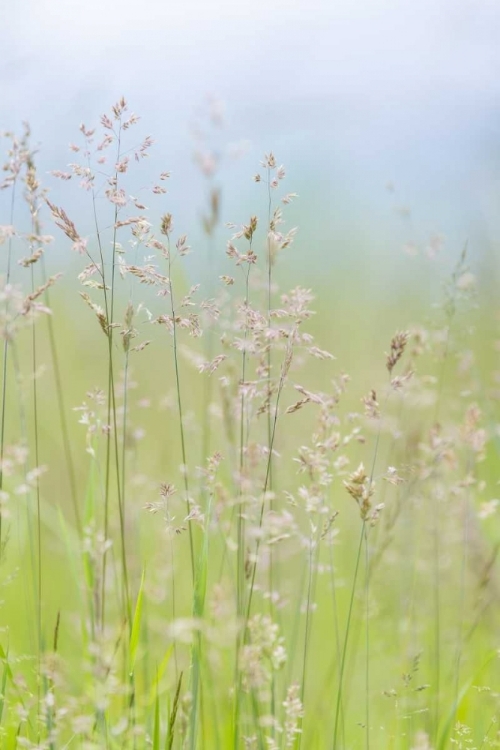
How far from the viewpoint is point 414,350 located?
229cm

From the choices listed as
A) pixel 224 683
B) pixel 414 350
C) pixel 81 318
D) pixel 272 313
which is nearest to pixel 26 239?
pixel 272 313

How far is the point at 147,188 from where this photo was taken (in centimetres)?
158

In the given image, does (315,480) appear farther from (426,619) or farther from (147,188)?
(426,619)

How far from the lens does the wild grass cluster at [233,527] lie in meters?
1.42

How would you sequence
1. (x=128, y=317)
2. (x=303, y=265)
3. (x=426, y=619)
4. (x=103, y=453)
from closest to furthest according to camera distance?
(x=128, y=317) → (x=426, y=619) → (x=103, y=453) → (x=303, y=265)

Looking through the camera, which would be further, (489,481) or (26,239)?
(489,481)

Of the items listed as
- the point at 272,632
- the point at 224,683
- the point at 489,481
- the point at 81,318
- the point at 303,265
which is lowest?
the point at 272,632

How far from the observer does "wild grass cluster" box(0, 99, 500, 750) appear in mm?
1415

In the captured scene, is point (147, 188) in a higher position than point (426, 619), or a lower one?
higher

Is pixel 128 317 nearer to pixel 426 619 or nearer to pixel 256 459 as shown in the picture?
pixel 256 459

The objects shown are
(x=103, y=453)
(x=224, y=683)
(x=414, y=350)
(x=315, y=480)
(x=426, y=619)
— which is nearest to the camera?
(x=315, y=480)

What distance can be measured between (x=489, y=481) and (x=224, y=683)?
1.99 m

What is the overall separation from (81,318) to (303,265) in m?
2.32

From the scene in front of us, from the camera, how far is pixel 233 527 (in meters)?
3.07
